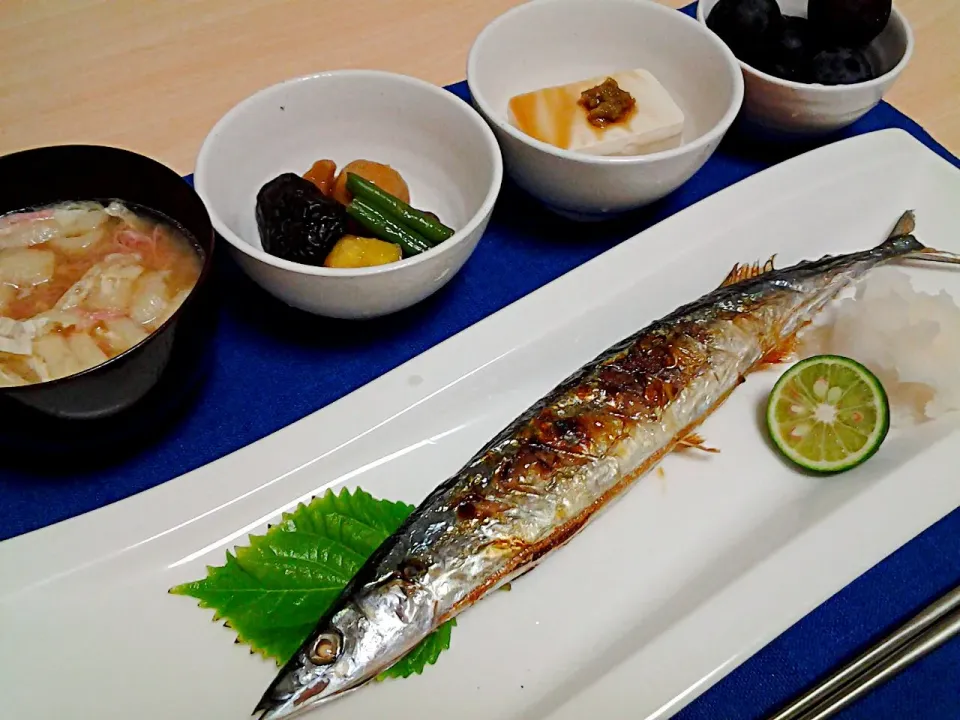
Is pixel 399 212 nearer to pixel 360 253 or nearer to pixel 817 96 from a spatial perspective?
pixel 360 253

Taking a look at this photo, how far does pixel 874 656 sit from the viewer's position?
116 centimetres

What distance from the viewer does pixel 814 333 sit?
156 centimetres

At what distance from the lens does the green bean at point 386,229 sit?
1.49 metres

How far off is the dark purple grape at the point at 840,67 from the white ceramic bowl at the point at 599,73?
0.81ft

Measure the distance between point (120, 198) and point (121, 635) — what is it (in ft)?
2.49

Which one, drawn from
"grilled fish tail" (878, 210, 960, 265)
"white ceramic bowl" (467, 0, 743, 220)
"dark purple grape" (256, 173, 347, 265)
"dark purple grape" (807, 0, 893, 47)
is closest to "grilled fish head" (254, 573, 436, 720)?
"dark purple grape" (256, 173, 347, 265)

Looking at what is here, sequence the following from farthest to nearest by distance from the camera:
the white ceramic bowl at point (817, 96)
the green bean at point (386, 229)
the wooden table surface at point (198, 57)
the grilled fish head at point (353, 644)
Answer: the wooden table surface at point (198, 57) < the white ceramic bowl at point (817, 96) < the green bean at point (386, 229) < the grilled fish head at point (353, 644)

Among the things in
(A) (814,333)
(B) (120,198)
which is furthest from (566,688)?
(B) (120,198)

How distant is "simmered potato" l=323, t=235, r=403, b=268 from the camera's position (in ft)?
4.68

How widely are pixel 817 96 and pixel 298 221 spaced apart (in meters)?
1.19

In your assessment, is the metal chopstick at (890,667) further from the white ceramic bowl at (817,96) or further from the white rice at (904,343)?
the white ceramic bowl at (817,96)

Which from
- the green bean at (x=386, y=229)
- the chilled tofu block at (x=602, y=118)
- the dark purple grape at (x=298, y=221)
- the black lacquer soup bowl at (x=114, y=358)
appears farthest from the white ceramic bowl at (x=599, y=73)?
the black lacquer soup bowl at (x=114, y=358)

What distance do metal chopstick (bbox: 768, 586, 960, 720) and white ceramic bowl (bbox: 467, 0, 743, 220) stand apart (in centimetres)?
91

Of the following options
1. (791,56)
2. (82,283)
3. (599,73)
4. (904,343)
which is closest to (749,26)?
(791,56)
